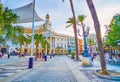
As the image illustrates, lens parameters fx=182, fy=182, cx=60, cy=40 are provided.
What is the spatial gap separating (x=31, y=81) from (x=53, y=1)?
16.5 m

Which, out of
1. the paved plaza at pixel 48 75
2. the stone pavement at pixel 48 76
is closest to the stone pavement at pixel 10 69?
the paved plaza at pixel 48 75

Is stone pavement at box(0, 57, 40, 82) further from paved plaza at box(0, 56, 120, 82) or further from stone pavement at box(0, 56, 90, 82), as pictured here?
stone pavement at box(0, 56, 90, 82)

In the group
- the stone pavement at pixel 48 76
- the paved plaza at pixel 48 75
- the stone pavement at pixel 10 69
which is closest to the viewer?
the stone pavement at pixel 48 76

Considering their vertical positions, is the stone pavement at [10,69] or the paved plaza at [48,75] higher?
the stone pavement at [10,69]

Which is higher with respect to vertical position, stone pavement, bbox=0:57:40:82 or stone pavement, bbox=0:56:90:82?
stone pavement, bbox=0:57:40:82

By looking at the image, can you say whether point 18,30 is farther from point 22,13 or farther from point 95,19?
point 22,13

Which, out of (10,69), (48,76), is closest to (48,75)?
(48,76)

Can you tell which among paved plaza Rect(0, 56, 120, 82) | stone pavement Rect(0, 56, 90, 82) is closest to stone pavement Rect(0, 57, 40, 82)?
paved plaza Rect(0, 56, 120, 82)

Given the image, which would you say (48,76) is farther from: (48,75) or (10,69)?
(10,69)

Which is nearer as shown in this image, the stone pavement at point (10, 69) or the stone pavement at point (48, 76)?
the stone pavement at point (48, 76)

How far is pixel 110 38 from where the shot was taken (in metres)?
49.5

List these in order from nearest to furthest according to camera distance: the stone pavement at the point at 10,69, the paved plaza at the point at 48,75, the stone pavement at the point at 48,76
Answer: the stone pavement at the point at 48,76, the paved plaza at the point at 48,75, the stone pavement at the point at 10,69

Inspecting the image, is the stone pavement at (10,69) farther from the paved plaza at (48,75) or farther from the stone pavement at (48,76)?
the stone pavement at (48,76)

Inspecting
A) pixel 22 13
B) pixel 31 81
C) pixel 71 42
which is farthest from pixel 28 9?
pixel 71 42
